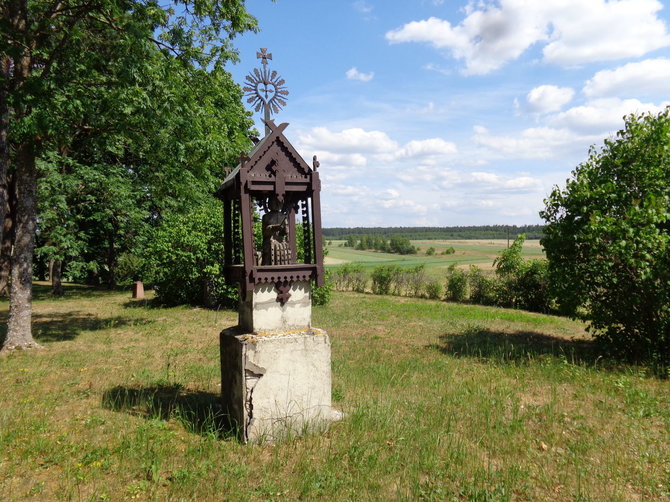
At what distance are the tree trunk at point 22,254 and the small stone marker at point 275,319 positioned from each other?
635 cm

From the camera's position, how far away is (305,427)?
199 inches

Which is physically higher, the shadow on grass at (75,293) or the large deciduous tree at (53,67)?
the large deciduous tree at (53,67)

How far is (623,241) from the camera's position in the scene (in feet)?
26.2

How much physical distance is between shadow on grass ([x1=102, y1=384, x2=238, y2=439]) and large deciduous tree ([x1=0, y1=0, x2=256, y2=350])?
15.9 feet

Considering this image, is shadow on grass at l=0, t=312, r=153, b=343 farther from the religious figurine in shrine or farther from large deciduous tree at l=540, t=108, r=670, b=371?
large deciduous tree at l=540, t=108, r=670, b=371

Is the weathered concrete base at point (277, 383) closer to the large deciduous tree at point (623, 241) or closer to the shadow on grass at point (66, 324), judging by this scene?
the large deciduous tree at point (623, 241)

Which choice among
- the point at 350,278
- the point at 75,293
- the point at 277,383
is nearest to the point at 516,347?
the point at 277,383

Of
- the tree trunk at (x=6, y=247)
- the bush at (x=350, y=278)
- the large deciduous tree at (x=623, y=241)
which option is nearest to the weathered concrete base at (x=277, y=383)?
the large deciduous tree at (x=623, y=241)

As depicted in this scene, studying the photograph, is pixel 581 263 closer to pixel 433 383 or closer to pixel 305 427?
pixel 433 383

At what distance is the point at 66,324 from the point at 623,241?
47.8 ft

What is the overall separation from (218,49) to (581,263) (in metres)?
10.1

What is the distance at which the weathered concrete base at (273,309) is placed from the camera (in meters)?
5.17

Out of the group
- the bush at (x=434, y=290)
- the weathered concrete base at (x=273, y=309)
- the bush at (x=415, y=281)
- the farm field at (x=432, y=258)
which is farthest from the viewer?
the farm field at (x=432, y=258)

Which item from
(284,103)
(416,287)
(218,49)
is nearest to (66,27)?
(218,49)
